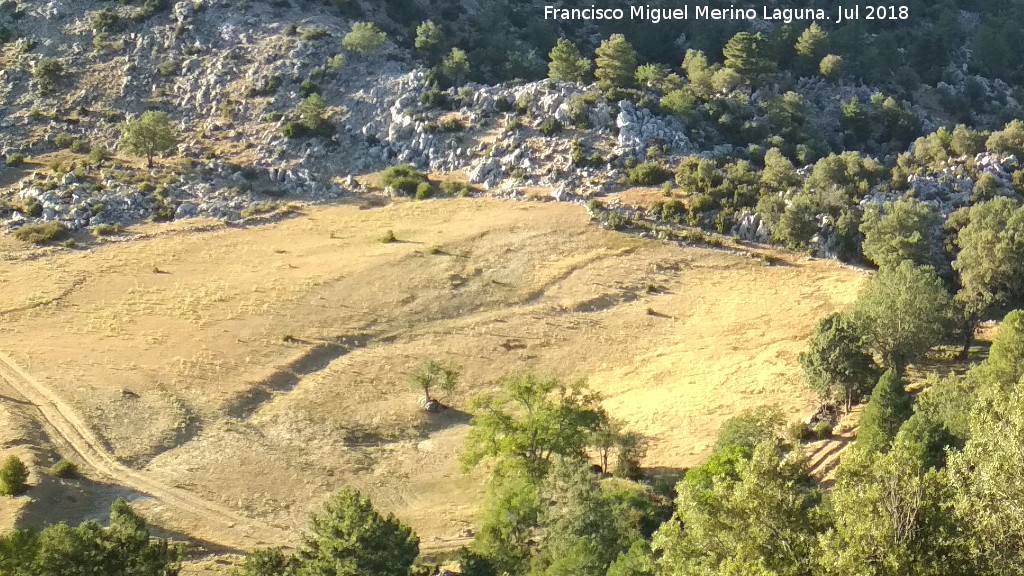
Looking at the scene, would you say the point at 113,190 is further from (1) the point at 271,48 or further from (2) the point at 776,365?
(2) the point at 776,365

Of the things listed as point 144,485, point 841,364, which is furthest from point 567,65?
point 144,485

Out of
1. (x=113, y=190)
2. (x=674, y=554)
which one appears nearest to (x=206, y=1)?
(x=113, y=190)

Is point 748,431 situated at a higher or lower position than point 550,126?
lower

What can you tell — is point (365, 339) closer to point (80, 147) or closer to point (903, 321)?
point (903, 321)

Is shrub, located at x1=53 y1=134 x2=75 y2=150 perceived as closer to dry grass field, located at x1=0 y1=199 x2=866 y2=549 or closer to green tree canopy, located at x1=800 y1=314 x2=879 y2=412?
dry grass field, located at x1=0 y1=199 x2=866 y2=549

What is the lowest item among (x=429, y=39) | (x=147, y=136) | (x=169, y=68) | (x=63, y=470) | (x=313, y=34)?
(x=63, y=470)

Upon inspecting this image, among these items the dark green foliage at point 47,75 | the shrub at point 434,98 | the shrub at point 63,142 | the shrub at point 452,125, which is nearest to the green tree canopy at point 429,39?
the shrub at point 434,98
